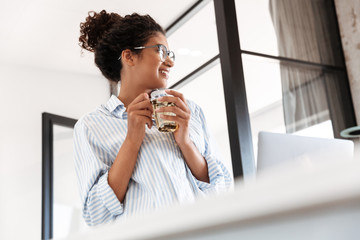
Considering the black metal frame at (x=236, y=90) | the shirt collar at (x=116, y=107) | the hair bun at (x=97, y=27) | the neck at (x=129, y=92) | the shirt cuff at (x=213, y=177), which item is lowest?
the shirt cuff at (x=213, y=177)

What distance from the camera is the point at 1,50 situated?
4.47m

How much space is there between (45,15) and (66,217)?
2.02m

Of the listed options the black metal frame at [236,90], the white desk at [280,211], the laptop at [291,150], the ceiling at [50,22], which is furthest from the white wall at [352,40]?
the white desk at [280,211]

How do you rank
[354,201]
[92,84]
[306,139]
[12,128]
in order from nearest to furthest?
[354,201] → [306,139] → [12,128] → [92,84]

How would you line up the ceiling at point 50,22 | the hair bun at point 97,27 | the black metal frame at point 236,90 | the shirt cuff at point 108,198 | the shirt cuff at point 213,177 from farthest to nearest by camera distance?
the ceiling at point 50,22, the black metal frame at point 236,90, the hair bun at point 97,27, the shirt cuff at point 213,177, the shirt cuff at point 108,198

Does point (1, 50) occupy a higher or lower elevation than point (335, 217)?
higher

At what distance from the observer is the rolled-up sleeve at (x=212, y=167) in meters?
1.25

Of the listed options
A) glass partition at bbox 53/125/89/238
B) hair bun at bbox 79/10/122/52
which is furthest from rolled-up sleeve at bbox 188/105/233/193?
glass partition at bbox 53/125/89/238

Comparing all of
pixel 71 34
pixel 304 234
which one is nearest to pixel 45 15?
pixel 71 34

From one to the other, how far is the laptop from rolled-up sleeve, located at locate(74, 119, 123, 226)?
39 cm

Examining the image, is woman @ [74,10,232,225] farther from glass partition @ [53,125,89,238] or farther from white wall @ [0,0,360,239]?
glass partition @ [53,125,89,238]

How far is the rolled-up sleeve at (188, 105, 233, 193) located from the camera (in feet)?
4.09

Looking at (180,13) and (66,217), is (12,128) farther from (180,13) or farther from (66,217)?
(180,13)

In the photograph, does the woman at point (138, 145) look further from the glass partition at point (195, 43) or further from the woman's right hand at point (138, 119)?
the glass partition at point (195, 43)
